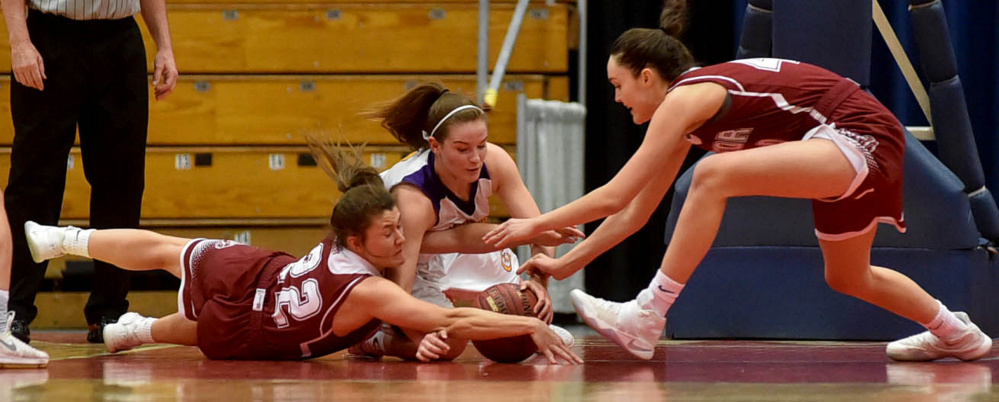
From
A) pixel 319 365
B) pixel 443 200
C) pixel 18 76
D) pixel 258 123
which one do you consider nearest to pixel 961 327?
pixel 443 200

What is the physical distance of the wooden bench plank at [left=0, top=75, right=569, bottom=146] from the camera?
5371mm

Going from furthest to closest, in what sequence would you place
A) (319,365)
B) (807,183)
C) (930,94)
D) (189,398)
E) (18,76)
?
(930,94), (18,76), (319,365), (807,183), (189,398)

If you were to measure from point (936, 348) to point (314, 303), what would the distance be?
5.19ft

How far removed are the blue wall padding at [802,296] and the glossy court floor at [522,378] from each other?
578 mm

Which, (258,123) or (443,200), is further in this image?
(258,123)

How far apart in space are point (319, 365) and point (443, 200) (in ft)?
2.02

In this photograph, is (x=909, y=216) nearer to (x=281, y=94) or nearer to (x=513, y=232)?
(x=513, y=232)

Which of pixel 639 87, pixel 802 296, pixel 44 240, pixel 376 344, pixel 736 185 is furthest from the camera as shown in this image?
pixel 802 296

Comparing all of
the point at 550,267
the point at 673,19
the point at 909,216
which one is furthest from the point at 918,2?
the point at 550,267

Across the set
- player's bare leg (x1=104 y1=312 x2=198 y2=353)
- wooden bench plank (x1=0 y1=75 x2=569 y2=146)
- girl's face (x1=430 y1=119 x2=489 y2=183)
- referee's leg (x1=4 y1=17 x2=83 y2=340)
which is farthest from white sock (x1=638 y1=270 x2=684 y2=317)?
wooden bench plank (x1=0 y1=75 x2=569 y2=146)

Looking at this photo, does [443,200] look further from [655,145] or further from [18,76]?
[18,76]

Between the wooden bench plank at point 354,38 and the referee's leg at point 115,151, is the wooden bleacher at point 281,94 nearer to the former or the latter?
the wooden bench plank at point 354,38

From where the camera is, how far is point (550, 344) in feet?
9.50

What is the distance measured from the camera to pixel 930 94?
4090 mm
